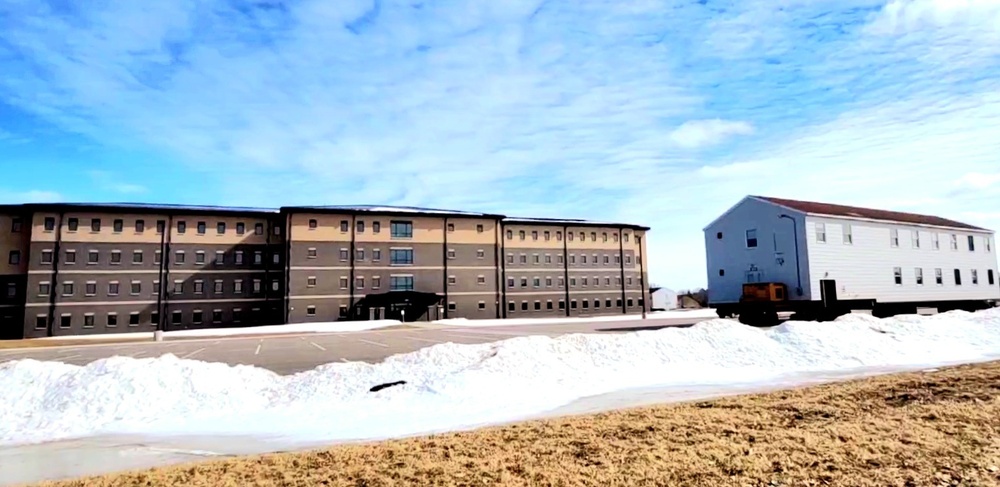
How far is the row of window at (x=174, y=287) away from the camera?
172 ft

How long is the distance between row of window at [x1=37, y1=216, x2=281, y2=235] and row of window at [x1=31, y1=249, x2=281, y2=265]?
2.00 meters

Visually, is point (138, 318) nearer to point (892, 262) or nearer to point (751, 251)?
point (751, 251)

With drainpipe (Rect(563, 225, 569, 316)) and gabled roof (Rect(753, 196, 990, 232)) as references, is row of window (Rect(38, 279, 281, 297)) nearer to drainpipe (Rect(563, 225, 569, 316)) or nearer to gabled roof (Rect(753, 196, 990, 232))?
drainpipe (Rect(563, 225, 569, 316))

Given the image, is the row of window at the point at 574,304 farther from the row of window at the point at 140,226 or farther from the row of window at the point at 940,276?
the row of window at the point at 940,276

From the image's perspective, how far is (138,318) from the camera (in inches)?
2143

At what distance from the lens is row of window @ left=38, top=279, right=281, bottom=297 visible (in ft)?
172

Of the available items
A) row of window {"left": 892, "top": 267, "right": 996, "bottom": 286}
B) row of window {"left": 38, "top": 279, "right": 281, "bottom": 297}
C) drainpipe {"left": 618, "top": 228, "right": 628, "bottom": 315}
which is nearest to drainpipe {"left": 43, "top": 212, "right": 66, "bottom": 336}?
row of window {"left": 38, "top": 279, "right": 281, "bottom": 297}

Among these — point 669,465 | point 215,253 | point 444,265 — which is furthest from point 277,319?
point 669,465

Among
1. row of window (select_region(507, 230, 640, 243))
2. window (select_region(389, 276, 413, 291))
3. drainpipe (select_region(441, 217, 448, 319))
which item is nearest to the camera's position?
window (select_region(389, 276, 413, 291))

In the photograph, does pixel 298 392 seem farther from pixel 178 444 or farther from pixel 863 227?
pixel 863 227

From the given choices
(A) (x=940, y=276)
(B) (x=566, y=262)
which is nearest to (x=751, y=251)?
(A) (x=940, y=276)

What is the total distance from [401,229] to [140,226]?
82.2 ft

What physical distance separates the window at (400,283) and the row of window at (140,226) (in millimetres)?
12919

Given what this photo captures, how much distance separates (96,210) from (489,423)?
5896 cm
